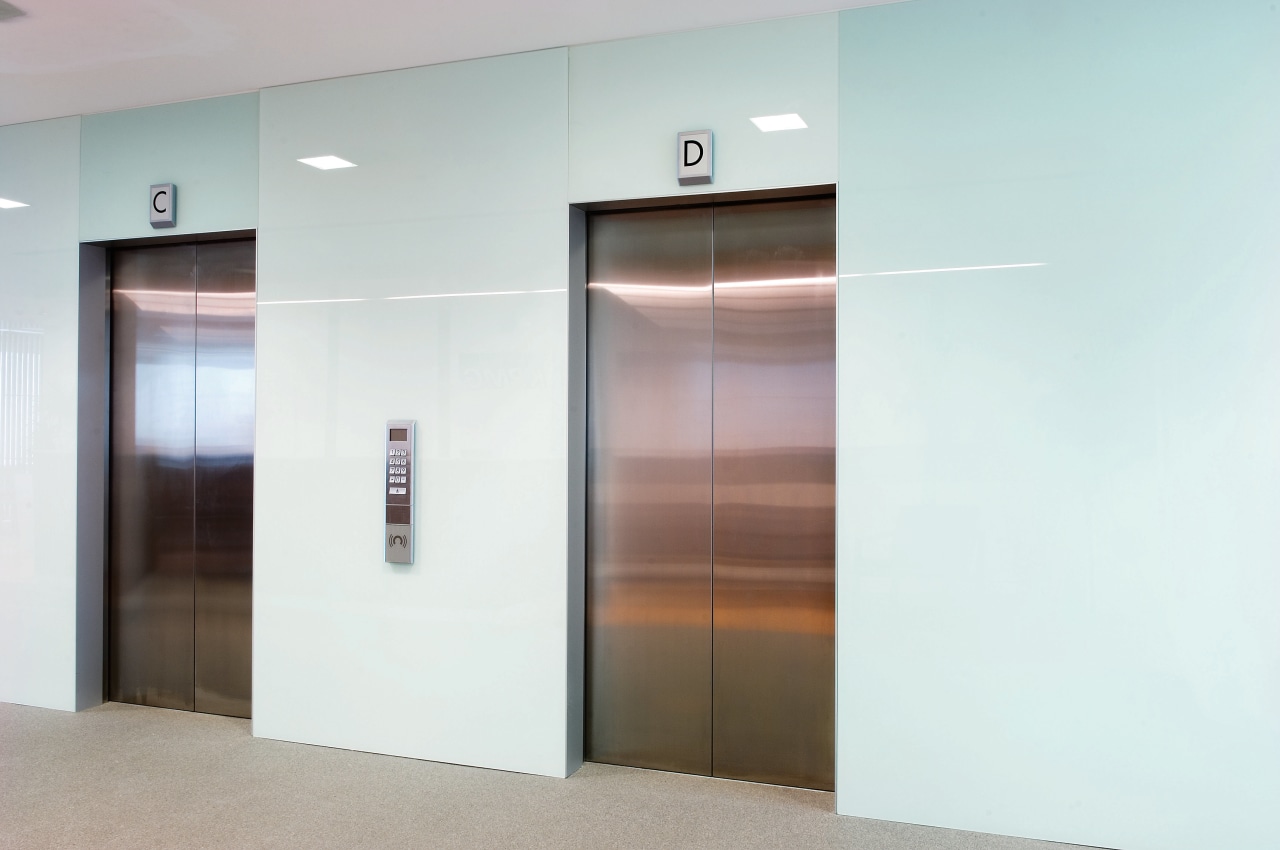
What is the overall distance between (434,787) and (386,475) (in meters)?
1.52

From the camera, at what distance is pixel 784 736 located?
409cm

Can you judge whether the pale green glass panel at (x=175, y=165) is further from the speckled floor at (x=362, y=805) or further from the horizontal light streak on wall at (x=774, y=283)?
the speckled floor at (x=362, y=805)

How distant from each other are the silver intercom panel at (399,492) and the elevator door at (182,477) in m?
1.14

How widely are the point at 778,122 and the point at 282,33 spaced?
2325 millimetres

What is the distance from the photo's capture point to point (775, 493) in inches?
162

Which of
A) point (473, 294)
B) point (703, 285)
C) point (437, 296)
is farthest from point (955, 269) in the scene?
point (437, 296)

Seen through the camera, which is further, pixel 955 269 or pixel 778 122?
pixel 778 122

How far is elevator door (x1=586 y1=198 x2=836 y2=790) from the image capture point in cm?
407

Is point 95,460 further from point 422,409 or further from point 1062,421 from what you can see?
point 1062,421

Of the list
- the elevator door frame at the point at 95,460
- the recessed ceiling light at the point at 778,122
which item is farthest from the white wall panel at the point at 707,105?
the elevator door frame at the point at 95,460

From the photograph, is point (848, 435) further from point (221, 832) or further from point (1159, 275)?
point (221, 832)

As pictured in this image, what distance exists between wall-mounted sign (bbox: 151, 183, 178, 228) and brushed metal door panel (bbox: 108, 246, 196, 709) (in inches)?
10.1

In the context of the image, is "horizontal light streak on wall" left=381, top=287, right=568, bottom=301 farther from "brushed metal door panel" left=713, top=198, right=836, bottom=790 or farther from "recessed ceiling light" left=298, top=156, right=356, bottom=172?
"brushed metal door panel" left=713, top=198, right=836, bottom=790

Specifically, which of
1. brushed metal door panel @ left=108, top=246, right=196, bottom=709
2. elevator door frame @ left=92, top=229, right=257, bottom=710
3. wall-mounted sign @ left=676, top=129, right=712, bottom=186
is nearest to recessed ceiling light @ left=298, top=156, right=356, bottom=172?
elevator door frame @ left=92, top=229, right=257, bottom=710
